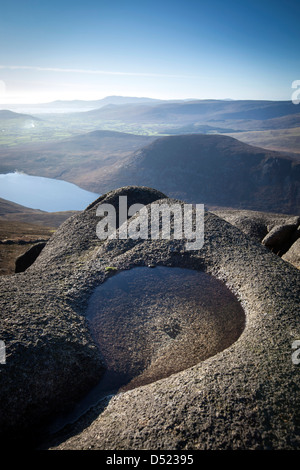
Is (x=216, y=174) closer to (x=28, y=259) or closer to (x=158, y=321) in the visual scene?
(x=28, y=259)

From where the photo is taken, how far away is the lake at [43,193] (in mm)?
153538

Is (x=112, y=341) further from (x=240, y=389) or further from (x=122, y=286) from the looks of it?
(x=240, y=389)

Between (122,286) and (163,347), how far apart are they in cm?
462

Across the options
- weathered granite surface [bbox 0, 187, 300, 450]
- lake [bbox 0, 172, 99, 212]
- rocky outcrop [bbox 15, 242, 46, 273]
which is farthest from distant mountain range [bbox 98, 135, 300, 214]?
weathered granite surface [bbox 0, 187, 300, 450]

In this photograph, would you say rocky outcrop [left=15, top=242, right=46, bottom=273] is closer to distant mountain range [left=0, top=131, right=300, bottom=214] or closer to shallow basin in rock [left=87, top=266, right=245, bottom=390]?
shallow basin in rock [left=87, top=266, right=245, bottom=390]

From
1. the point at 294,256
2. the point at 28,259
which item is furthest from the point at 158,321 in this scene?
the point at 28,259

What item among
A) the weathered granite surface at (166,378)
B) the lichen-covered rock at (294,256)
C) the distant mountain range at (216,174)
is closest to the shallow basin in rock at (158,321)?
the weathered granite surface at (166,378)

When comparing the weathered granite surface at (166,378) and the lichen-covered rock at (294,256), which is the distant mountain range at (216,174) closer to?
the lichen-covered rock at (294,256)

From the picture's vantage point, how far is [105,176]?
172000 mm

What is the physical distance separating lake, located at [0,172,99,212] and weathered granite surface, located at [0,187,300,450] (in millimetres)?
131978

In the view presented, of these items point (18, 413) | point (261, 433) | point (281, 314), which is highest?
point (281, 314)

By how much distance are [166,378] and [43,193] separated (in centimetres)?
17733

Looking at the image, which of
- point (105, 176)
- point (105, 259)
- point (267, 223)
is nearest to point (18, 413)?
point (105, 259)

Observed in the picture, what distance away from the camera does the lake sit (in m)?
154
